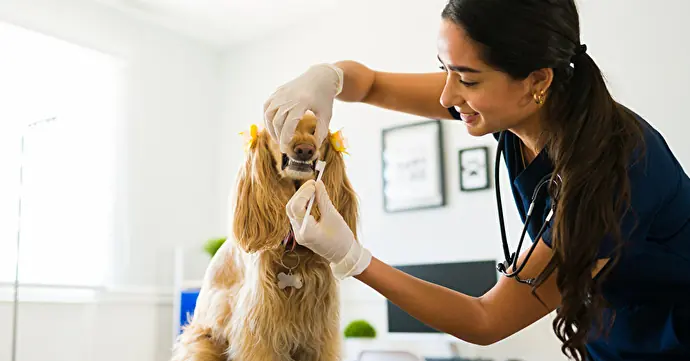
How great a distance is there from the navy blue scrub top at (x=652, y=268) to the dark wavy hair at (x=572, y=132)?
0.05m

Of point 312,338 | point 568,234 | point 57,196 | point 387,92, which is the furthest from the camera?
point 57,196

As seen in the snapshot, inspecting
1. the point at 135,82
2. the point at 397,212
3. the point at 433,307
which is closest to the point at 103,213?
the point at 135,82

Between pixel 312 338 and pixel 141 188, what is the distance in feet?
11.2

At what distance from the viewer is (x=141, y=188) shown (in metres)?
4.67

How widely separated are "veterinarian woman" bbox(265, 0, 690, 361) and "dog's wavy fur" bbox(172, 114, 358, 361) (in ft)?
0.90

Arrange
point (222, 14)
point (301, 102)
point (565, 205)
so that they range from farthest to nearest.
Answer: point (222, 14) < point (301, 102) < point (565, 205)

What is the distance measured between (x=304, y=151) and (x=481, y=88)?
A: 0.48 metres

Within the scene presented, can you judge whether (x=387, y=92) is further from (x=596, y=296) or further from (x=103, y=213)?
(x=103, y=213)

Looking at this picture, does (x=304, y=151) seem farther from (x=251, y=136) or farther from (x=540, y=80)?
(x=540, y=80)

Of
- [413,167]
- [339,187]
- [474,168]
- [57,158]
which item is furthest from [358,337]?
[339,187]

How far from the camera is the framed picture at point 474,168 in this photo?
3900 millimetres

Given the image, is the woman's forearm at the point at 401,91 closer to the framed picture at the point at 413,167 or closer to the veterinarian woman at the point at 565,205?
the veterinarian woman at the point at 565,205

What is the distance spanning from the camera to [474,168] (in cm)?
395

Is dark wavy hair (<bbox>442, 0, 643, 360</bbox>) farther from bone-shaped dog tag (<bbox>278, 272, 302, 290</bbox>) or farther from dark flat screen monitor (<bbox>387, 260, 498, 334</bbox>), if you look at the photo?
dark flat screen monitor (<bbox>387, 260, 498, 334</bbox>)
